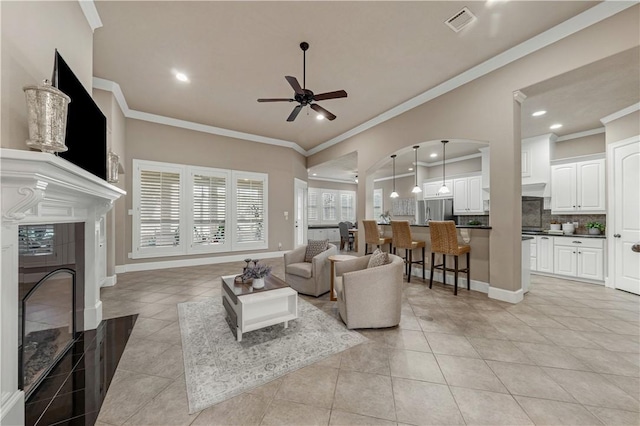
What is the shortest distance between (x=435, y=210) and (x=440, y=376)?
6811 mm

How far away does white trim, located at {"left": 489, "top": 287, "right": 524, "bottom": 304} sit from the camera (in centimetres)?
328

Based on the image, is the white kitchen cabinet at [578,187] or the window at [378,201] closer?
the white kitchen cabinet at [578,187]

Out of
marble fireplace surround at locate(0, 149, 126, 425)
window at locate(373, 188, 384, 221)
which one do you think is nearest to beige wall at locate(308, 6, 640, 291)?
marble fireplace surround at locate(0, 149, 126, 425)

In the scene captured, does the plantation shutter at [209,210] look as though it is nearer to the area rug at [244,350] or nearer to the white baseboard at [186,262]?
the white baseboard at [186,262]

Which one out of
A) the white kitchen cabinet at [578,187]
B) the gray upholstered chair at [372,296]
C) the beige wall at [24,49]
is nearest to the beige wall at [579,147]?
the white kitchen cabinet at [578,187]

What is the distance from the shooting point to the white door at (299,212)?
24.6 ft

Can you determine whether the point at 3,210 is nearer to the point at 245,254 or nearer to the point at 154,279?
the point at 154,279

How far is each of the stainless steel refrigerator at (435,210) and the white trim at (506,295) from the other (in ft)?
14.4

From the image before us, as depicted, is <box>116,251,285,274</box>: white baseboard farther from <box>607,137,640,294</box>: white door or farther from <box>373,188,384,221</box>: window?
<box>607,137,640,294</box>: white door

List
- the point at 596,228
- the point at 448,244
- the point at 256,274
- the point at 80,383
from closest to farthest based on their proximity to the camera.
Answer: the point at 80,383 < the point at 256,274 < the point at 448,244 < the point at 596,228

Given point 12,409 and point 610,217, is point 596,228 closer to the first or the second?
point 610,217

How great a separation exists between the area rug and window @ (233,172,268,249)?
3456mm

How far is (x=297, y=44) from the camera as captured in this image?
10.1 ft

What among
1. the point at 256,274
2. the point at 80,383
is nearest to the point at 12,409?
the point at 80,383
